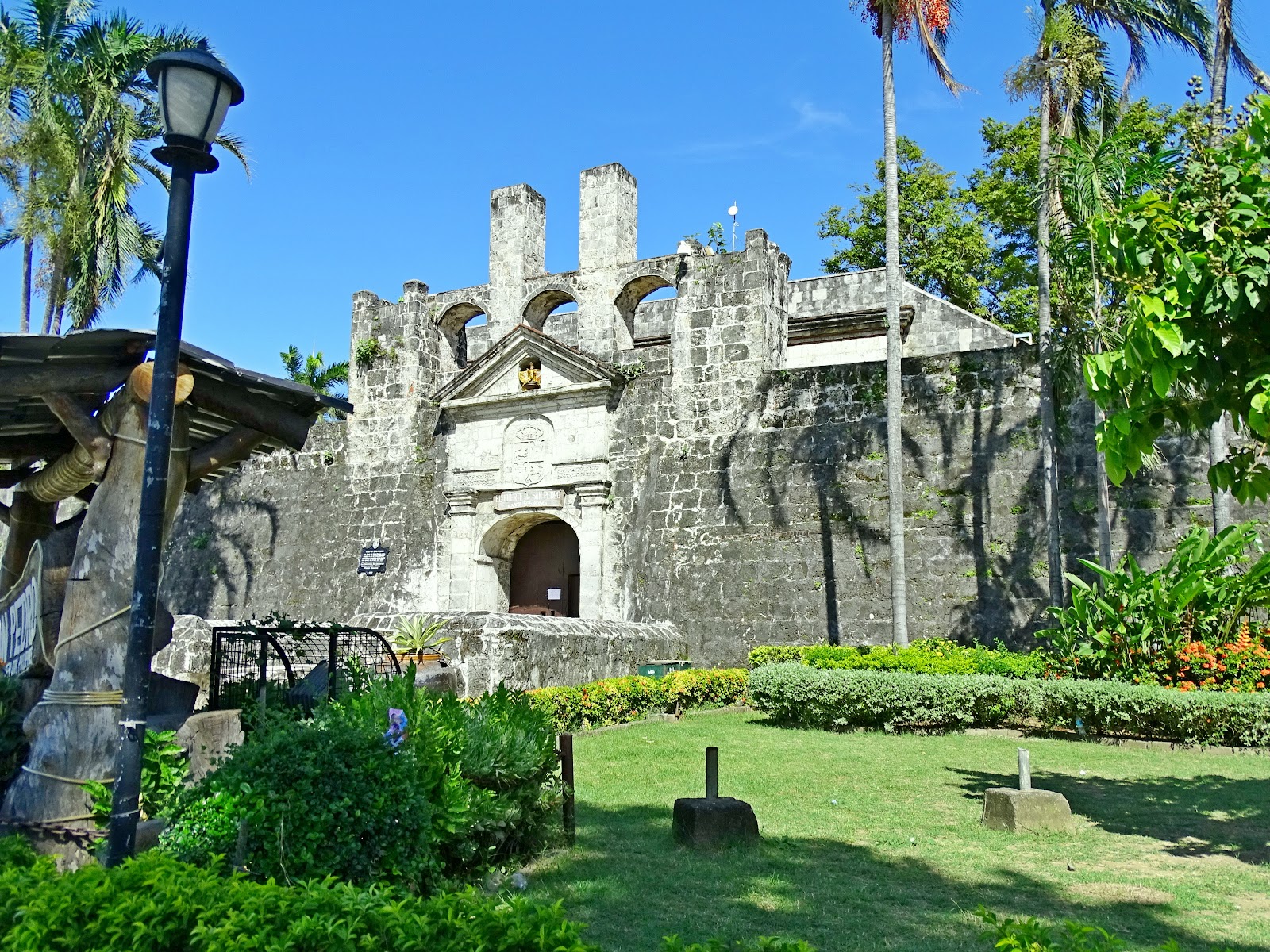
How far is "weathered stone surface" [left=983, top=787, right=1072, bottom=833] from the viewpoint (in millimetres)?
6656

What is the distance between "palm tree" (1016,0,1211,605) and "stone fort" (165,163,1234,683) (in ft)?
1.68

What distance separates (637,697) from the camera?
1228 centimetres

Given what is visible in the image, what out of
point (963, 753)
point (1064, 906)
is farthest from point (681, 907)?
point (963, 753)

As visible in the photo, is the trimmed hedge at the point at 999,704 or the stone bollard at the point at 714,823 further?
the trimmed hedge at the point at 999,704

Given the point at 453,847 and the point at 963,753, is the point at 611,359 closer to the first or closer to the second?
the point at 963,753

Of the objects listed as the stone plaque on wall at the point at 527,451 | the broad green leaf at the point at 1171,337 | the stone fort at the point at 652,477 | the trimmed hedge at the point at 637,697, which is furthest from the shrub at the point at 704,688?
the broad green leaf at the point at 1171,337

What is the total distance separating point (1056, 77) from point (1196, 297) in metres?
9.76

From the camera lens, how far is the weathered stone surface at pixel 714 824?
6.24 meters

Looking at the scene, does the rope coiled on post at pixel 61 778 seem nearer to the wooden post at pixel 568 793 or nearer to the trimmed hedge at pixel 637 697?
the wooden post at pixel 568 793

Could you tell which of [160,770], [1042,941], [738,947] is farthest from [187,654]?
[1042,941]

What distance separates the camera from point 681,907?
5117mm

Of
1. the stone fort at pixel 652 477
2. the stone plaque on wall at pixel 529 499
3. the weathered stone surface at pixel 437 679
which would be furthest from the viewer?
the stone plaque on wall at pixel 529 499

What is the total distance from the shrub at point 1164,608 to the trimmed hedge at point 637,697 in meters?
3.79

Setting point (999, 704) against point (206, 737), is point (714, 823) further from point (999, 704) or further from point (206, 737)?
point (999, 704)
